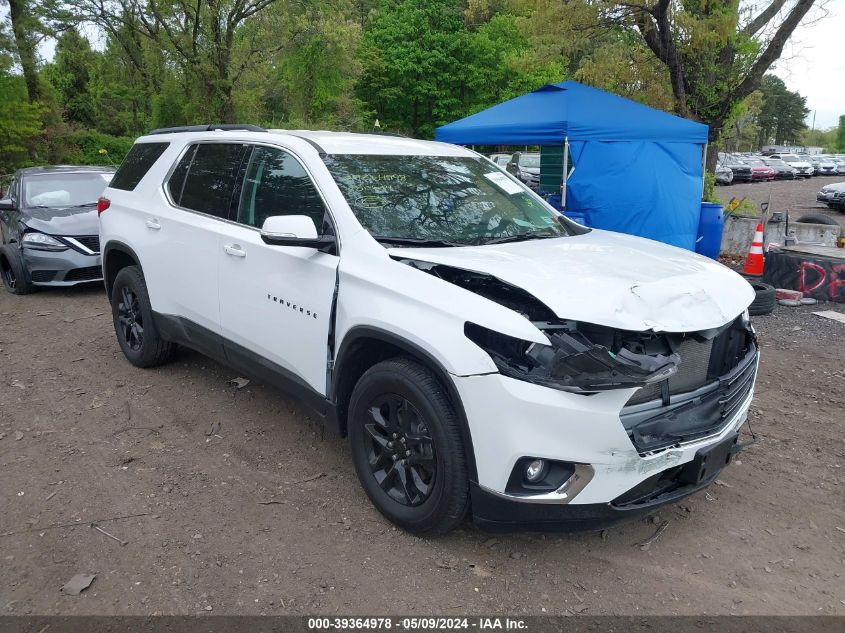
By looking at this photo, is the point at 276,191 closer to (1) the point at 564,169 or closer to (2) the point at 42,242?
(2) the point at 42,242

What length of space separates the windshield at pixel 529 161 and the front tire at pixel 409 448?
56.5ft

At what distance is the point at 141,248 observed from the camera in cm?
500

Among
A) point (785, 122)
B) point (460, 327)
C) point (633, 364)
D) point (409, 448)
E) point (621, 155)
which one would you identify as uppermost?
point (785, 122)

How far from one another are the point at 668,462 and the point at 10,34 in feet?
81.6

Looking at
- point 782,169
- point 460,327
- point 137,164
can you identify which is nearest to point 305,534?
point 460,327

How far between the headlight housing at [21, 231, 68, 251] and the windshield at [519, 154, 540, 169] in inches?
548

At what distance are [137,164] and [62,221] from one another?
3633mm

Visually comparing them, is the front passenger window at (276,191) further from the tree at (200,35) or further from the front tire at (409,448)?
the tree at (200,35)

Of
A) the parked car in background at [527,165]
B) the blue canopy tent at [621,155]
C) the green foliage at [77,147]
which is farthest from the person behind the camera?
the green foliage at [77,147]

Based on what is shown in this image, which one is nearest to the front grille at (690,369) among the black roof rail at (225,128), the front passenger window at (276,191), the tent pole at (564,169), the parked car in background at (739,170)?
the front passenger window at (276,191)

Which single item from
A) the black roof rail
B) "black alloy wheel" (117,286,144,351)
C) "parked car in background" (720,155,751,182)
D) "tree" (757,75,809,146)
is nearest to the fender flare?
"black alloy wheel" (117,286,144,351)

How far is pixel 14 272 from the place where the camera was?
27.3ft

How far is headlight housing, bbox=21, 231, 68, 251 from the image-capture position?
8.12 m

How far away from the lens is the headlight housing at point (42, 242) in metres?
8.12
